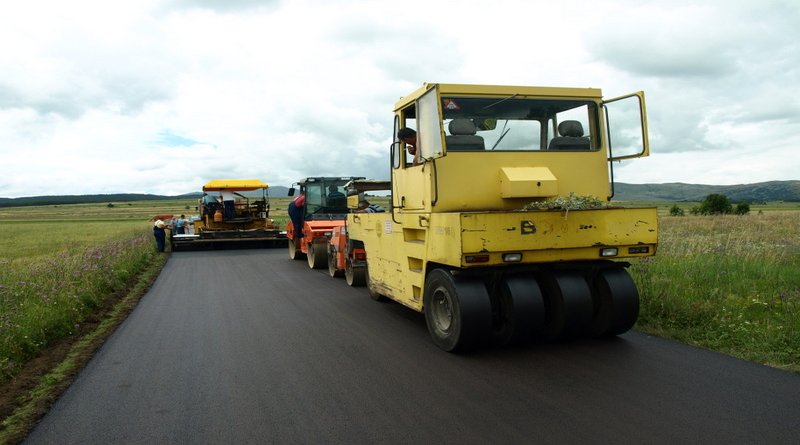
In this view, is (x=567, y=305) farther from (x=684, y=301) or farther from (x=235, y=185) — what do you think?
(x=235, y=185)

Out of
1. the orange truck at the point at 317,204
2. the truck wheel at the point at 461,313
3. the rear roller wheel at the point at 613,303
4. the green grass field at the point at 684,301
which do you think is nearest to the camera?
the truck wheel at the point at 461,313

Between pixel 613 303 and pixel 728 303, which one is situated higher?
pixel 613 303

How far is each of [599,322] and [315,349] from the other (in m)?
3.09

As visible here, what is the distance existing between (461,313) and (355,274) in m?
5.58

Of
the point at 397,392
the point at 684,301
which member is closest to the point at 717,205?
the point at 684,301

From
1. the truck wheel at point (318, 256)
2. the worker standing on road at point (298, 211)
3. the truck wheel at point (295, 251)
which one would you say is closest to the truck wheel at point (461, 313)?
the truck wheel at point (318, 256)

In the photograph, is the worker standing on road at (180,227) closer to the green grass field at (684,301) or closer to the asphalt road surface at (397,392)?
the green grass field at (684,301)

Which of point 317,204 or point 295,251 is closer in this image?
point 317,204

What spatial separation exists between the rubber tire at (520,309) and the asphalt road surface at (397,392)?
20 centimetres

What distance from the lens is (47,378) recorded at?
545cm

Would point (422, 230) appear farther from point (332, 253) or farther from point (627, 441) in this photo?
point (332, 253)

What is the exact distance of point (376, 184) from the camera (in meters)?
10.2

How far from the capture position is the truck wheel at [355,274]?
36.8ft

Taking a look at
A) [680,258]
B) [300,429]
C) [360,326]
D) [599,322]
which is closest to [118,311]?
[360,326]
